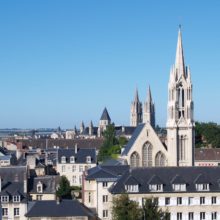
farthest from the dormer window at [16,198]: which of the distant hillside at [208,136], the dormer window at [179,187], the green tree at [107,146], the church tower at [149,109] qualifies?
the church tower at [149,109]

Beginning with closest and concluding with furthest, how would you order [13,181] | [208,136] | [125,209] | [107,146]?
[125,209] < [13,181] < [107,146] < [208,136]

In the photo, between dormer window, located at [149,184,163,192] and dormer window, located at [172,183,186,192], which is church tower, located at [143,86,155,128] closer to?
dormer window, located at [172,183,186,192]

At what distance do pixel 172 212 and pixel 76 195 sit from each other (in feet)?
88.1

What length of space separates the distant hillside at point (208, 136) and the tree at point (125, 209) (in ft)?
306

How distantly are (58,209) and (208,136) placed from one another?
9321cm

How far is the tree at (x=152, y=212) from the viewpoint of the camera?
217ft

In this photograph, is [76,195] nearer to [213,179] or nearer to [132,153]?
[132,153]

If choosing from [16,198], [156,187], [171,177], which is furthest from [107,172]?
[16,198]

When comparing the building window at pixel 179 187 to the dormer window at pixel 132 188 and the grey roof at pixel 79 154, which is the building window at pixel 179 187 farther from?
the grey roof at pixel 79 154

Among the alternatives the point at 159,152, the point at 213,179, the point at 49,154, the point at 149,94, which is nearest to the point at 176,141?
the point at 159,152

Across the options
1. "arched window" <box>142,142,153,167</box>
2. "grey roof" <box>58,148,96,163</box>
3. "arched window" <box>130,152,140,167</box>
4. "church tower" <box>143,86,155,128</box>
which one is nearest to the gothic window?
"arched window" <box>142,142,153,167</box>

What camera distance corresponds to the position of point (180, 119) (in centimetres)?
10588

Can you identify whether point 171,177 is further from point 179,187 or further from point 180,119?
point 180,119

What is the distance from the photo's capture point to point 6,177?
8512 cm
